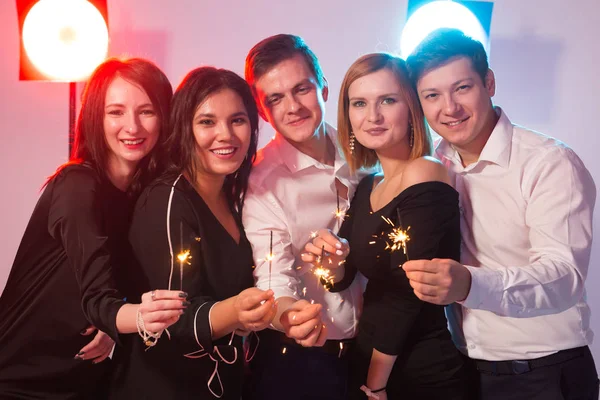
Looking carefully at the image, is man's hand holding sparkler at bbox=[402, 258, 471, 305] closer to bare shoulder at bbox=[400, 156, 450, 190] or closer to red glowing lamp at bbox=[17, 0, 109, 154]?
bare shoulder at bbox=[400, 156, 450, 190]

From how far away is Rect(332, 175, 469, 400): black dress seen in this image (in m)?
1.54

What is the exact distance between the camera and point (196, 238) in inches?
62.8

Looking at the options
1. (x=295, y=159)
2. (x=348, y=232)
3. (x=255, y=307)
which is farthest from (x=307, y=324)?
(x=295, y=159)

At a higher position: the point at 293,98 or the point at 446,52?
the point at 446,52

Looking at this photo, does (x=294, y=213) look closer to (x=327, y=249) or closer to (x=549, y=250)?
(x=327, y=249)

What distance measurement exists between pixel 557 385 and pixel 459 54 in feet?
3.52

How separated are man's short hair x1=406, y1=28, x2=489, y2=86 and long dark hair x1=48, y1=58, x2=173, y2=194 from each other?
831 mm

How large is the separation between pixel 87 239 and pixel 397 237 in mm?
880

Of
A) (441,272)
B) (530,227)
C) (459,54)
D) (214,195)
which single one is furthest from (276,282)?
(459,54)

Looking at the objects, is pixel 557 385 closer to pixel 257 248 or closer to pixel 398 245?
pixel 398 245

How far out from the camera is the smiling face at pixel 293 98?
6.07 ft

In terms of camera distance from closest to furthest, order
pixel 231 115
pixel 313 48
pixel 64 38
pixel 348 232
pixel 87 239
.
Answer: pixel 87 239 → pixel 231 115 → pixel 348 232 → pixel 64 38 → pixel 313 48

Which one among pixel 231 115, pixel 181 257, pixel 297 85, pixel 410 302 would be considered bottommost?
pixel 410 302

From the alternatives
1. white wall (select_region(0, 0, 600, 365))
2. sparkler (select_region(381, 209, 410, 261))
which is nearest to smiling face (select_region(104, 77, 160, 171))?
sparkler (select_region(381, 209, 410, 261))
